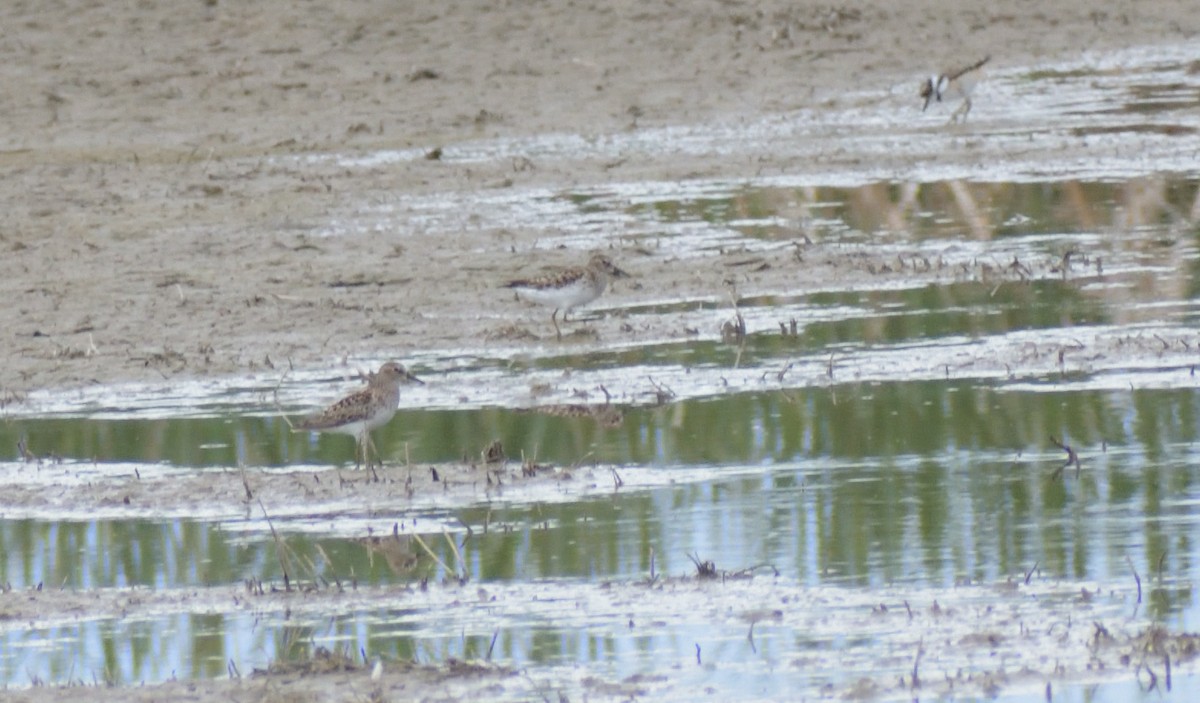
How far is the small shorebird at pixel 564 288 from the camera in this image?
11.5 m

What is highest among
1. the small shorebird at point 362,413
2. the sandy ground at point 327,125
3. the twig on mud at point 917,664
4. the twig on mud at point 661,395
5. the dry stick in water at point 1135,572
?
the sandy ground at point 327,125

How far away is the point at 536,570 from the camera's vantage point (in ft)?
23.7

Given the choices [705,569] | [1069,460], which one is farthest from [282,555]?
[1069,460]

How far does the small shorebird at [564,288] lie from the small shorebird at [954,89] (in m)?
8.74

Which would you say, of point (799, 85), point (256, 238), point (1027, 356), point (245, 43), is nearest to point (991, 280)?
point (1027, 356)

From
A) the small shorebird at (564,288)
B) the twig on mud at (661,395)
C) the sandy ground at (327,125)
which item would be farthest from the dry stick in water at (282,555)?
the small shorebird at (564,288)

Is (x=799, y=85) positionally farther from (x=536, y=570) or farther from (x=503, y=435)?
(x=536, y=570)

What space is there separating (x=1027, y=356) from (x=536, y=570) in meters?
3.61

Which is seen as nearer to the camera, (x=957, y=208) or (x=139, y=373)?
A: (x=139, y=373)

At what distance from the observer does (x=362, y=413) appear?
894 cm

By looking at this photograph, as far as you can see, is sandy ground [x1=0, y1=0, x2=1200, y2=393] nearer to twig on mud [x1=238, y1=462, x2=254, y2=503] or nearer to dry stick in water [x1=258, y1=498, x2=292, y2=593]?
twig on mud [x1=238, y1=462, x2=254, y2=503]

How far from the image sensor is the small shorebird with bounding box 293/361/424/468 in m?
8.95

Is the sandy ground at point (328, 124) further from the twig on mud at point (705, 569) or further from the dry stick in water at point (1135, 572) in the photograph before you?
the dry stick in water at point (1135, 572)

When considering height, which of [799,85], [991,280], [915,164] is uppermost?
[799,85]
